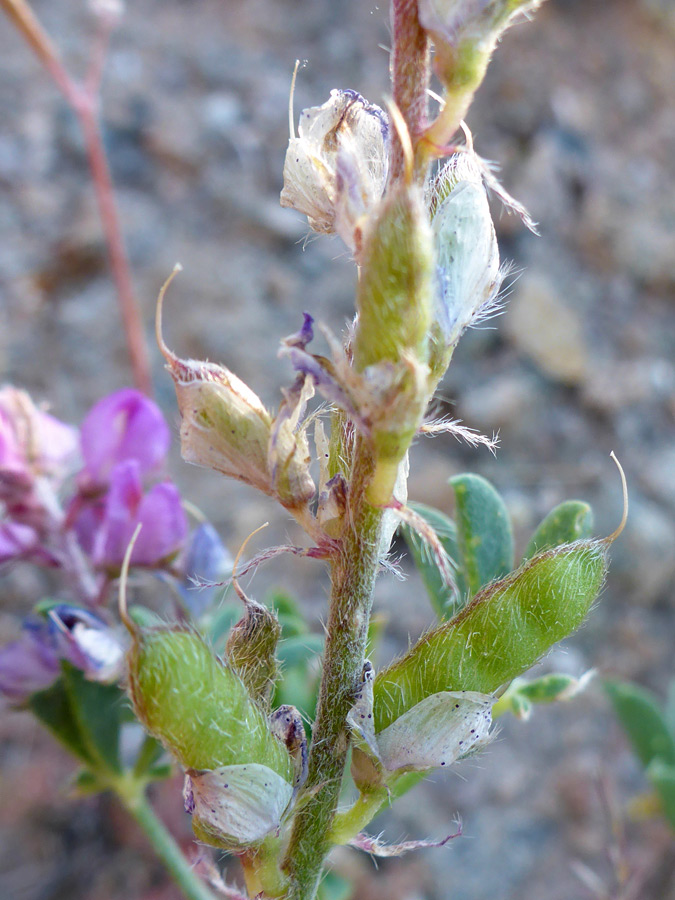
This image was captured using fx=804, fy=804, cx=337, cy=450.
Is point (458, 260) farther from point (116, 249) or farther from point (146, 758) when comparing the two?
point (116, 249)

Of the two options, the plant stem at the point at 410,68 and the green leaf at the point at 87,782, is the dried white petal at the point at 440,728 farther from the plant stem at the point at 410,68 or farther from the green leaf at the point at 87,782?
the green leaf at the point at 87,782

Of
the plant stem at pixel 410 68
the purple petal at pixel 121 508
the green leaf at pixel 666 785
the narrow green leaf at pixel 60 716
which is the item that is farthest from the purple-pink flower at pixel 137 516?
the green leaf at pixel 666 785

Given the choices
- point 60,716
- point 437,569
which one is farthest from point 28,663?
point 437,569

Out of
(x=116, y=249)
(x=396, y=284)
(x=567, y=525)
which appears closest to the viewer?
(x=396, y=284)

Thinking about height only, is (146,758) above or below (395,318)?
below

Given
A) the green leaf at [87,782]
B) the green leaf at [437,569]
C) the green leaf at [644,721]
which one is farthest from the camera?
the green leaf at [644,721]

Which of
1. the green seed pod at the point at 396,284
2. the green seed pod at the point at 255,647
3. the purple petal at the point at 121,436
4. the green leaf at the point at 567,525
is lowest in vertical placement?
the green leaf at the point at 567,525

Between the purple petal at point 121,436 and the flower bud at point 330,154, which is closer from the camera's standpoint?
the flower bud at point 330,154
